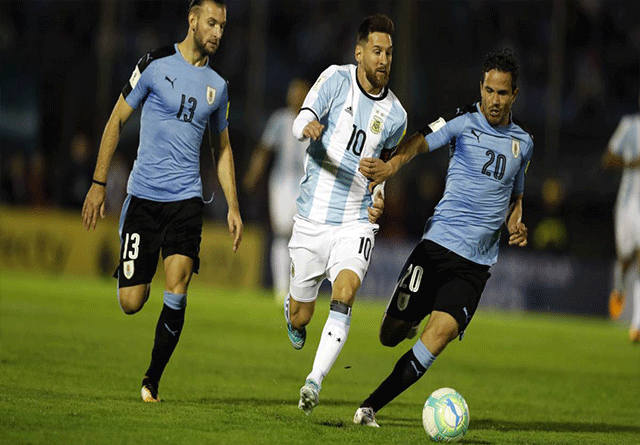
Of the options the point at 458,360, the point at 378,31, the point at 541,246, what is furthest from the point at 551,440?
the point at 541,246

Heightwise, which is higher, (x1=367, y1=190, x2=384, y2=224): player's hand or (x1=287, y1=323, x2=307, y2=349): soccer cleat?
(x1=367, y1=190, x2=384, y2=224): player's hand

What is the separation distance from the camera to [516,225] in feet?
27.0

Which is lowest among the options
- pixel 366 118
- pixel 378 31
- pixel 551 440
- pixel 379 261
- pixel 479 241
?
pixel 379 261

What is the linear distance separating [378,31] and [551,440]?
2932mm

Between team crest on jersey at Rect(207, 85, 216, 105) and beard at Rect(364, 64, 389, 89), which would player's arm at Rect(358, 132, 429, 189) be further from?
team crest on jersey at Rect(207, 85, 216, 105)

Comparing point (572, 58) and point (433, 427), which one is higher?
point (572, 58)

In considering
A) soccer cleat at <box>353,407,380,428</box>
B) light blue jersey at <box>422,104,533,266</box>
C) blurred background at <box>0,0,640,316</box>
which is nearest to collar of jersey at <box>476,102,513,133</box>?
light blue jersey at <box>422,104,533,266</box>

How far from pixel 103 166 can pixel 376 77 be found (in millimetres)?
1957

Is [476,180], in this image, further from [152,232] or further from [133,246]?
[133,246]

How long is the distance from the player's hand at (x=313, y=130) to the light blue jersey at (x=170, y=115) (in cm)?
103

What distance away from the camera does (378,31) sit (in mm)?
7832

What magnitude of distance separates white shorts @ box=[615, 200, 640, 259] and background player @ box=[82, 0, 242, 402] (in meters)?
7.65

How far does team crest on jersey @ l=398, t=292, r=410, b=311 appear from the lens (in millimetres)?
8047

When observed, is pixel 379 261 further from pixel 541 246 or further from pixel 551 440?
pixel 551 440
